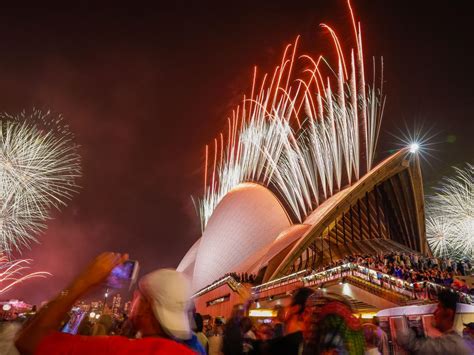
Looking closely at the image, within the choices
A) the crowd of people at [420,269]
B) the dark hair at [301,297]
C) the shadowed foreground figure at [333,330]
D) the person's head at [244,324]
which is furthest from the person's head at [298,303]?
the crowd of people at [420,269]

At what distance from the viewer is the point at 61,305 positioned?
4.79 ft

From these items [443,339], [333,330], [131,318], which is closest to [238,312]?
[333,330]

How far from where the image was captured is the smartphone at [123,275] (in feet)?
5.43

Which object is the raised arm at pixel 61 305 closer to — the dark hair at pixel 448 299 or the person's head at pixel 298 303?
the person's head at pixel 298 303

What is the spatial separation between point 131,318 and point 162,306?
201 mm

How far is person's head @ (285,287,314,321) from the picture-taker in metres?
2.53

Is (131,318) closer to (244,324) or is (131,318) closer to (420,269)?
(244,324)

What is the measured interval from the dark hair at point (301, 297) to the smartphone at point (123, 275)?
126cm

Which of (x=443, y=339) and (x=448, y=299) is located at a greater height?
(x=448, y=299)

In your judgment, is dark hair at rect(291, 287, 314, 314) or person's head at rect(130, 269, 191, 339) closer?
person's head at rect(130, 269, 191, 339)

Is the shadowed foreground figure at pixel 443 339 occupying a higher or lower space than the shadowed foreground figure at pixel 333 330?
higher

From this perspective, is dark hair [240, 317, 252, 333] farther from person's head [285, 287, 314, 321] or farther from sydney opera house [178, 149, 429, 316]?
sydney opera house [178, 149, 429, 316]

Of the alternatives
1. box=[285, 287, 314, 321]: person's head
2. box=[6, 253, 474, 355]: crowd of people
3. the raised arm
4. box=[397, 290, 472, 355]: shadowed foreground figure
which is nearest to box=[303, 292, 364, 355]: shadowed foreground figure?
box=[6, 253, 474, 355]: crowd of people

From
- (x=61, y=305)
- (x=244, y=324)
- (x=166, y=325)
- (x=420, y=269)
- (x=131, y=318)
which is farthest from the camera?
(x=420, y=269)
